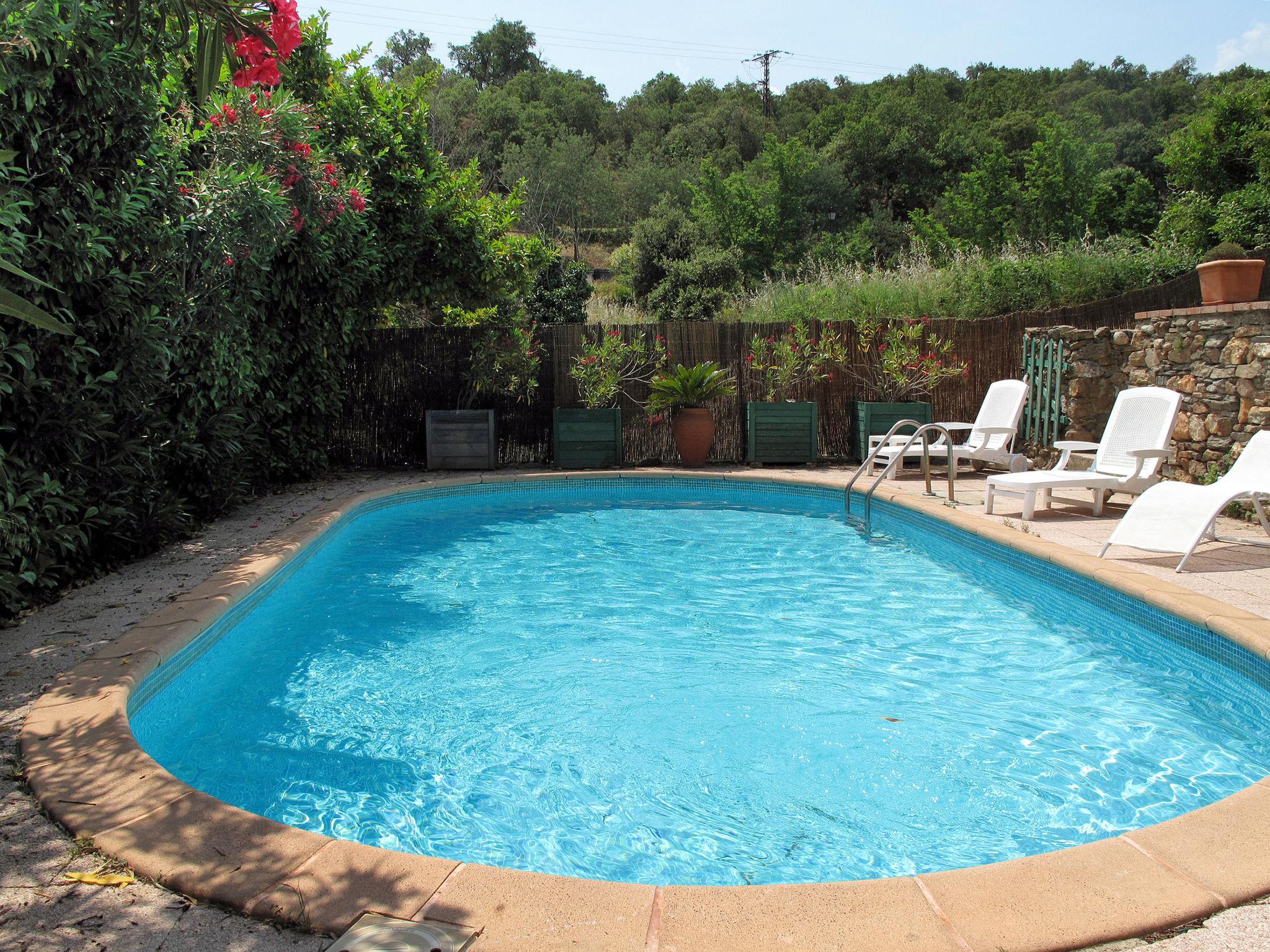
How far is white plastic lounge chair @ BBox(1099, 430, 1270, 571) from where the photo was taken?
4883 mm

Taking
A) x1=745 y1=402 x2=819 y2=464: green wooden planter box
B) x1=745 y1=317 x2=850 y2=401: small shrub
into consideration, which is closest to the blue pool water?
x1=745 y1=402 x2=819 y2=464: green wooden planter box

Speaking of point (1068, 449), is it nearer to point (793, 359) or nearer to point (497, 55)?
point (793, 359)

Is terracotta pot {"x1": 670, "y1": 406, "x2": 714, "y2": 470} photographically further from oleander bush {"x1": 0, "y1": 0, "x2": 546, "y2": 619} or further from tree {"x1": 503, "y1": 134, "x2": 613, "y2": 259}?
tree {"x1": 503, "y1": 134, "x2": 613, "y2": 259}

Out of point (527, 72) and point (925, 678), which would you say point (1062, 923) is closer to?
point (925, 678)

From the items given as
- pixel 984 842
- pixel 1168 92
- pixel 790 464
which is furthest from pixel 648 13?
pixel 1168 92

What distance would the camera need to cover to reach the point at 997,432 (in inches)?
322

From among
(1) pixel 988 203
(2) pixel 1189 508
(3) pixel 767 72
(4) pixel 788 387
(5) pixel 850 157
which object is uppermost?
(3) pixel 767 72

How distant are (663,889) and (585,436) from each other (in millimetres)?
8100

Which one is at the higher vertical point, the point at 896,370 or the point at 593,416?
the point at 896,370

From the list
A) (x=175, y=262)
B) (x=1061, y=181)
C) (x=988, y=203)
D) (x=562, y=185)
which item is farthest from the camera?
(x=562, y=185)

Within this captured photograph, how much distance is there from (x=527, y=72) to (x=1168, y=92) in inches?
1297

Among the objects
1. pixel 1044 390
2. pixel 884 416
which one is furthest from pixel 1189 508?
pixel 884 416

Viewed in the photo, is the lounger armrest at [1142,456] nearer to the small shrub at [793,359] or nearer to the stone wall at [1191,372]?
the stone wall at [1191,372]

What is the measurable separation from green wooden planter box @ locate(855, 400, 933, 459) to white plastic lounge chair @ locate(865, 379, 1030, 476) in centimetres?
79
